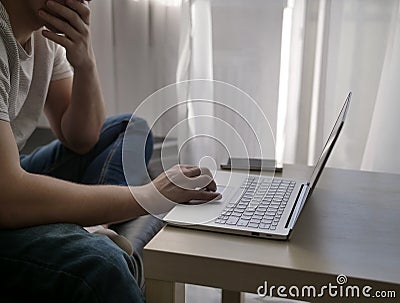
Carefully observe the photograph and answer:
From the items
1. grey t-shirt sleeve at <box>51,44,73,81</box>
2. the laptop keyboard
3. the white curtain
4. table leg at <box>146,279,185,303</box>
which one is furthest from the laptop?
the white curtain

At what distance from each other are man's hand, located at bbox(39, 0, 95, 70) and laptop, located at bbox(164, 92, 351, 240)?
1.36ft

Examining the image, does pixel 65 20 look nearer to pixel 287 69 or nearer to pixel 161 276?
pixel 161 276

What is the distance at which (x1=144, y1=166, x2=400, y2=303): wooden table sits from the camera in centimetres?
74

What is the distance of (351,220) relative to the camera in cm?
93

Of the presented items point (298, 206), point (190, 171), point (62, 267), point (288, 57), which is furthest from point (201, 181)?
point (288, 57)

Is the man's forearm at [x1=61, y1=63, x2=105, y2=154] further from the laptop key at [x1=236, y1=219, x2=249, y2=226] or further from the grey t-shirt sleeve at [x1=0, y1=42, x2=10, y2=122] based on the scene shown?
the laptop key at [x1=236, y1=219, x2=249, y2=226]

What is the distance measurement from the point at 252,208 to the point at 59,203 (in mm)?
317

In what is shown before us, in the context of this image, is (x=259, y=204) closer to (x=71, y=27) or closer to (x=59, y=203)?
(x=59, y=203)

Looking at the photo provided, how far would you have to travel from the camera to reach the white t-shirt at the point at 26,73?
951 millimetres

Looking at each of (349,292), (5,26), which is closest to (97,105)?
(5,26)

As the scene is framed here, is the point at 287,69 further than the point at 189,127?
Yes

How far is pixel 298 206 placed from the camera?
0.96 metres

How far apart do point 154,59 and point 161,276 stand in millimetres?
1264

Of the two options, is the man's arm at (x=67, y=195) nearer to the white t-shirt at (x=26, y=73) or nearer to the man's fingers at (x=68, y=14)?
the white t-shirt at (x=26, y=73)
